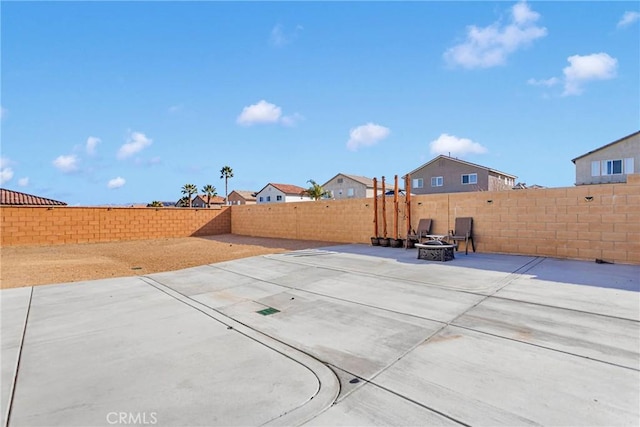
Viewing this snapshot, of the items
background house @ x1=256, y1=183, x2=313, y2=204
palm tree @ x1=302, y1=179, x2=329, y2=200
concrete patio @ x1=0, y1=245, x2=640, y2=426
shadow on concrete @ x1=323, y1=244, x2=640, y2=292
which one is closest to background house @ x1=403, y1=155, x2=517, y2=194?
palm tree @ x1=302, y1=179, x2=329, y2=200

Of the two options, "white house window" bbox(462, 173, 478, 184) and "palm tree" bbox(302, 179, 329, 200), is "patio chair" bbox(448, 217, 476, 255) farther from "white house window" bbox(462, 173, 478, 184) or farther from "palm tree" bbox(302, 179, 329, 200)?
"palm tree" bbox(302, 179, 329, 200)

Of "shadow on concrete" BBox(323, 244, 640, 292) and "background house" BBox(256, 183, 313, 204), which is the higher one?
"background house" BBox(256, 183, 313, 204)

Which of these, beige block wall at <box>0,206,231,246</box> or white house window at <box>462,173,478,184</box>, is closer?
beige block wall at <box>0,206,231,246</box>

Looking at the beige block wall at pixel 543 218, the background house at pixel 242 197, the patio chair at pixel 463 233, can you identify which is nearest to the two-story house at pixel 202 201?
the background house at pixel 242 197

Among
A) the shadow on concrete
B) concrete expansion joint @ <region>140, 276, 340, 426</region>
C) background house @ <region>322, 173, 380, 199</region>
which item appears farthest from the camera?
background house @ <region>322, 173, 380, 199</region>

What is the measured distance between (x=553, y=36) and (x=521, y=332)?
31.1 ft

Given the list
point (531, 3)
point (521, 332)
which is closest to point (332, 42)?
point (531, 3)

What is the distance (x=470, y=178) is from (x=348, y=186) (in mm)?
14176

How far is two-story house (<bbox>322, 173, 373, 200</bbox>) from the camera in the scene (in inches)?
1416

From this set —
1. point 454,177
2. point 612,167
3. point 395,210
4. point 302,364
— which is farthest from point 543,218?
point 454,177

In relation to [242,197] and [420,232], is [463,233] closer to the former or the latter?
[420,232]

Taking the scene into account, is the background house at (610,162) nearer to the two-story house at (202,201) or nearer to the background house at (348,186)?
the background house at (348,186)

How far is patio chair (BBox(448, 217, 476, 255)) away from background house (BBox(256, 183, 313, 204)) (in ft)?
99.1

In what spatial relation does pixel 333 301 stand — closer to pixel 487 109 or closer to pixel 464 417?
pixel 464 417
